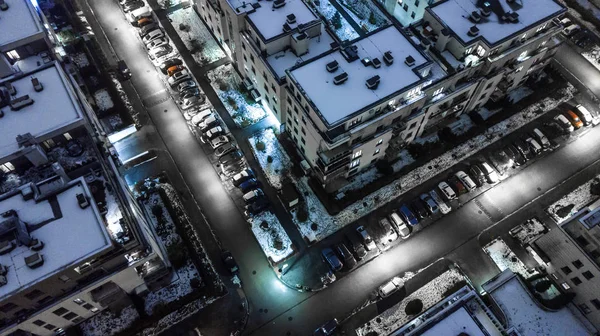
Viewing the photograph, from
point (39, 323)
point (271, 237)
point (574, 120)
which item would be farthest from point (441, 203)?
point (39, 323)

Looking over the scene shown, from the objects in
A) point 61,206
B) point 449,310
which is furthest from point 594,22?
point 61,206

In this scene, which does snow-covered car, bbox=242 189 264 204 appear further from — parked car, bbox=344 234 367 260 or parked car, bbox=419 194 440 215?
parked car, bbox=419 194 440 215

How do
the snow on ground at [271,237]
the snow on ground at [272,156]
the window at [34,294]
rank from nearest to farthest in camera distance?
the window at [34,294] < the snow on ground at [271,237] < the snow on ground at [272,156]

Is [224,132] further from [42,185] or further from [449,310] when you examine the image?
[449,310]

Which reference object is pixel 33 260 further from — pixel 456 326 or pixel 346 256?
pixel 456 326

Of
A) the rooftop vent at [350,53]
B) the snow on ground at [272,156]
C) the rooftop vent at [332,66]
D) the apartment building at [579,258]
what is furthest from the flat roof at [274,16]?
the apartment building at [579,258]

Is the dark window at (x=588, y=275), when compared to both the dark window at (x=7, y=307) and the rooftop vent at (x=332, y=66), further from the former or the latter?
the dark window at (x=7, y=307)
